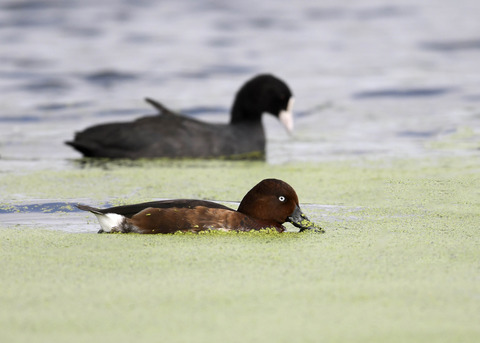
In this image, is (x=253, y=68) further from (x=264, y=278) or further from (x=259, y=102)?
(x=264, y=278)

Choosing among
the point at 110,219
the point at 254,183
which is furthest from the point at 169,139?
the point at 110,219

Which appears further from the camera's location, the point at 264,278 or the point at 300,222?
the point at 300,222

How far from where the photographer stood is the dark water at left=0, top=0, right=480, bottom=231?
10055mm

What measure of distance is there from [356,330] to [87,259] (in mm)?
1502

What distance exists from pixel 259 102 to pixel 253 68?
5.33 meters

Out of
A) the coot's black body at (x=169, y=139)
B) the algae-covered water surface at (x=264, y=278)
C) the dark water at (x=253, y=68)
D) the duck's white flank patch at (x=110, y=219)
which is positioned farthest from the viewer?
the dark water at (x=253, y=68)

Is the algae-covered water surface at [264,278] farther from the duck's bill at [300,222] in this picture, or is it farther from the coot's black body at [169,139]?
the coot's black body at [169,139]

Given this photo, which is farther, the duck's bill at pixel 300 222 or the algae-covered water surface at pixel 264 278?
the duck's bill at pixel 300 222

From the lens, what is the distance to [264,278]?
12.3 ft

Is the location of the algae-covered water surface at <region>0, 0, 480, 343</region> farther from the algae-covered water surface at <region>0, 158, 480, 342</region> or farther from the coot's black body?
the coot's black body

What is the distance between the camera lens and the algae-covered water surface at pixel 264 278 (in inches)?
123

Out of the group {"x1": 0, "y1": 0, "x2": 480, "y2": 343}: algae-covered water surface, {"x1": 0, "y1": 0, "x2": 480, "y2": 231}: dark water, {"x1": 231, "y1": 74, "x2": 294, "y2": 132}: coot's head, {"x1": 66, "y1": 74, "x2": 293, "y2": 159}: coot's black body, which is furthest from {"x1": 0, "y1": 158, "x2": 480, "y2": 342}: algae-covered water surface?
{"x1": 231, "y1": 74, "x2": 294, "y2": 132}: coot's head

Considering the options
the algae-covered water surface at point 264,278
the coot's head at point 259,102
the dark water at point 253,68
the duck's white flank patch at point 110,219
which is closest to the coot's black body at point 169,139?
the coot's head at point 259,102

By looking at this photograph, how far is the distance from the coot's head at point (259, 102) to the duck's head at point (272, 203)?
475 cm
